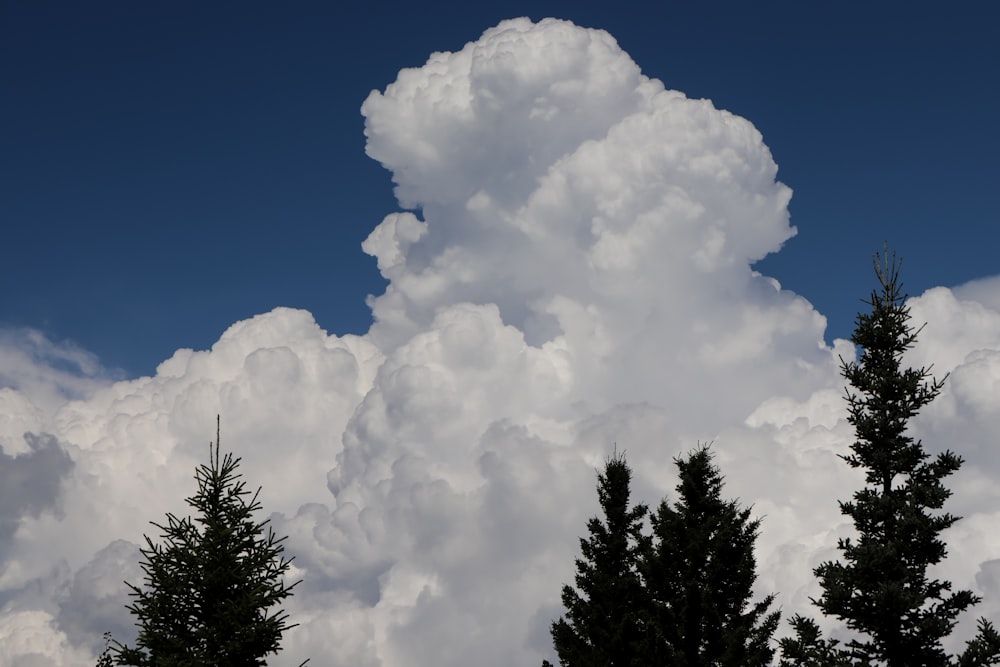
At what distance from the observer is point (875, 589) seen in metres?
28.4

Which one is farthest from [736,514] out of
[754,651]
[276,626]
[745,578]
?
[276,626]

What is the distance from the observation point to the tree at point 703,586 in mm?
40406

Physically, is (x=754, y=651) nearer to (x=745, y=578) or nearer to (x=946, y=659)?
(x=745, y=578)

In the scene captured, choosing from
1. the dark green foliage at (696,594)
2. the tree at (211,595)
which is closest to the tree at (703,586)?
the dark green foliage at (696,594)

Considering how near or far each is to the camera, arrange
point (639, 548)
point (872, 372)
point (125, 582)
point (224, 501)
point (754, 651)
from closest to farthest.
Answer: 1. point (125, 582)
2. point (224, 501)
3. point (872, 372)
4. point (754, 651)
5. point (639, 548)

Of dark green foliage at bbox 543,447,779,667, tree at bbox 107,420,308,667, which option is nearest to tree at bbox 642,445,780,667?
dark green foliage at bbox 543,447,779,667

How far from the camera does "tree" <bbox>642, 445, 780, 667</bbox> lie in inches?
1591

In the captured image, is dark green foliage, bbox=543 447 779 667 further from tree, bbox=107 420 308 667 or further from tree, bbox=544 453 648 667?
tree, bbox=107 420 308 667

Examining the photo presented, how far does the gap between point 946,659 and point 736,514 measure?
14577mm

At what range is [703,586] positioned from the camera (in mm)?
40938

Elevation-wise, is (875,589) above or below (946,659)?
above

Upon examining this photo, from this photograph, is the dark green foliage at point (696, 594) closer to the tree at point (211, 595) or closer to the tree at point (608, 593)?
the tree at point (608, 593)

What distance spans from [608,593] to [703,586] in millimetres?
8175

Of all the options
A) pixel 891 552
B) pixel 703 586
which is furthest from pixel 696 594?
pixel 891 552
